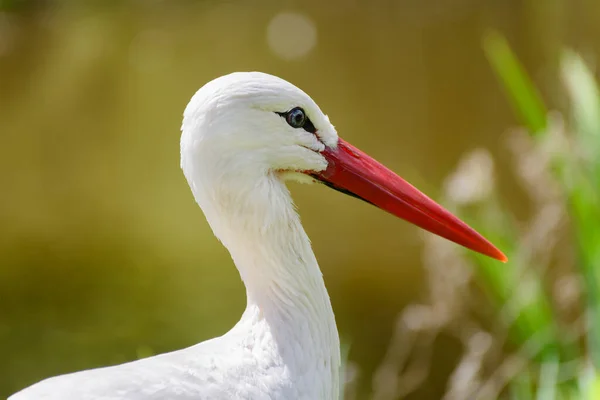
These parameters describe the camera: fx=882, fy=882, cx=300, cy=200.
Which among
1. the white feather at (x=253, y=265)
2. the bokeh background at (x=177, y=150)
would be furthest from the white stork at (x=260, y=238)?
the bokeh background at (x=177, y=150)

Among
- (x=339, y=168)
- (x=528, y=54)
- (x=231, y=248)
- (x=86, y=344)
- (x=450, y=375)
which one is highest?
(x=528, y=54)

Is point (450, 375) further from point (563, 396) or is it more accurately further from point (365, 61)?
point (365, 61)

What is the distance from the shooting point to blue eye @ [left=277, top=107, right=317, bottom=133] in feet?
6.14

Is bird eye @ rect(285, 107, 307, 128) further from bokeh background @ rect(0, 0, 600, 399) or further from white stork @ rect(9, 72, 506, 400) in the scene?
bokeh background @ rect(0, 0, 600, 399)

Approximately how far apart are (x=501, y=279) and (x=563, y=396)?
49cm

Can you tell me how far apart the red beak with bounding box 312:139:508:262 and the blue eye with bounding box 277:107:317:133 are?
0.09 meters

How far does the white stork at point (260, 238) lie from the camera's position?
177 cm

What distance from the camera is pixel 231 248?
1.92 m

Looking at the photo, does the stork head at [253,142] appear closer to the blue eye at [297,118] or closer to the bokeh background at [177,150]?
the blue eye at [297,118]

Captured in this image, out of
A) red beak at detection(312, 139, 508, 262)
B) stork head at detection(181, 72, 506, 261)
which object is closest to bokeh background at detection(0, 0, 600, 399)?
red beak at detection(312, 139, 508, 262)

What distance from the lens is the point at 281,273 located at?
191 centimetres

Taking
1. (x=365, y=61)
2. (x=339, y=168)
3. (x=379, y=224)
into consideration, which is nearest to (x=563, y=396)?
(x=339, y=168)

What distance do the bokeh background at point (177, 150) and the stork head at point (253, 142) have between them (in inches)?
35.3

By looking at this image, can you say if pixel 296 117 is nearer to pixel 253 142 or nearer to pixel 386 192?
pixel 253 142
